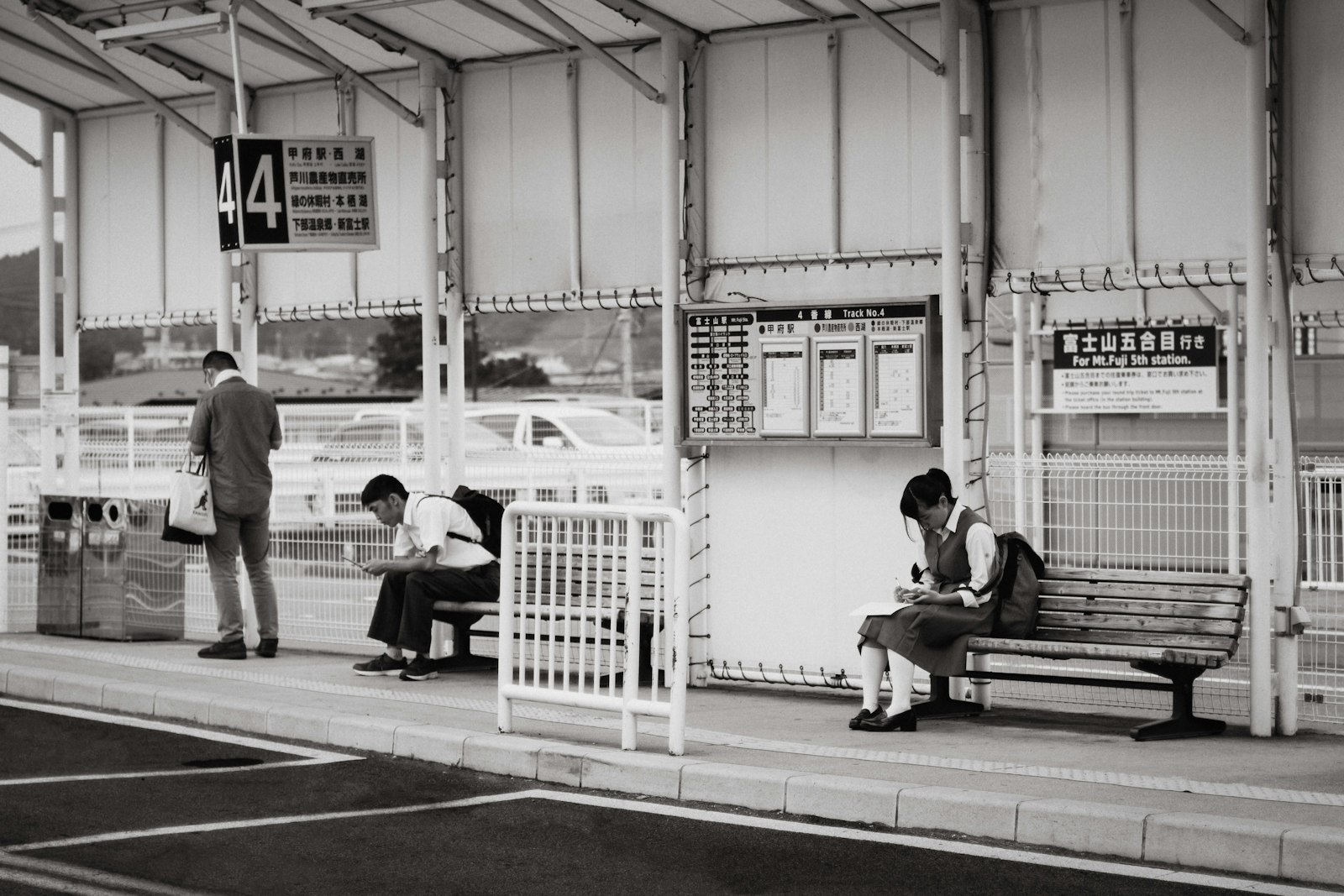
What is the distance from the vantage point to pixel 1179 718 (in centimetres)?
871

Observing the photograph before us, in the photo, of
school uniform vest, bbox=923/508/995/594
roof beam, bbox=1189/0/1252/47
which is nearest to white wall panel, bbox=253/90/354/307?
school uniform vest, bbox=923/508/995/594

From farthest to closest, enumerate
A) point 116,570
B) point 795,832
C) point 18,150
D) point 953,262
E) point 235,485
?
point 18,150 < point 116,570 < point 235,485 < point 953,262 < point 795,832

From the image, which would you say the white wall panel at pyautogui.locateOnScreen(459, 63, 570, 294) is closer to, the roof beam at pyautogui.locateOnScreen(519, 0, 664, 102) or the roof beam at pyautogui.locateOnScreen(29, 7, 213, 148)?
the roof beam at pyautogui.locateOnScreen(519, 0, 664, 102)

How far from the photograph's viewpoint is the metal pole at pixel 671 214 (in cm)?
1035

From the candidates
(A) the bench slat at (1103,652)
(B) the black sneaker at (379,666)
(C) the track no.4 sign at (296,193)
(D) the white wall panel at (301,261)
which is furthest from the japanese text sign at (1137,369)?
(A) the bench slat at (1103,652)

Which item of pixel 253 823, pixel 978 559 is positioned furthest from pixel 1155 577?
pixel 253 823

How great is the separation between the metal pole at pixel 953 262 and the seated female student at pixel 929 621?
1.82 ft

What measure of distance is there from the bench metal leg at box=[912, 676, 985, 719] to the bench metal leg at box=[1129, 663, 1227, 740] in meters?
0.95

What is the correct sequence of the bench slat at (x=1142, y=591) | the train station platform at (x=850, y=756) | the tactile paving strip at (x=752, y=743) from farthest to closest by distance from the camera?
the bench slat at (x=1142, y=591), the tactile paving strip at (x=752, y=743), the train station platform at (x=850, y=756)

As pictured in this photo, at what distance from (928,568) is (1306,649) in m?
3.93

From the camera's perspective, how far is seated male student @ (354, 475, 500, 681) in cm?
1070

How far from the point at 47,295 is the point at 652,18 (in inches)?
239

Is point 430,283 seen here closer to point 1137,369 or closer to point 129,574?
point 129,574

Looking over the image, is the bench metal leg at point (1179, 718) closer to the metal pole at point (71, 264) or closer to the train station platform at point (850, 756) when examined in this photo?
the train station platform at point (850, 756)
